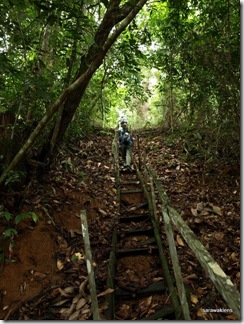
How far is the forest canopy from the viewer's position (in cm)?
404

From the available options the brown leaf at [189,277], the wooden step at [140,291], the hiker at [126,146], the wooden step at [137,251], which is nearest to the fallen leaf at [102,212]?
the wooden step at [137,251]

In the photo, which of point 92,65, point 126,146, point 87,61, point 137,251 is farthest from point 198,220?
point 126,146

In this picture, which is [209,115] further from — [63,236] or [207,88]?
[63,236]

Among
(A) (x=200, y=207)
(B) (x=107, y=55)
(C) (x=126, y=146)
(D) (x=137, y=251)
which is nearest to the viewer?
(D) (x=137, y=251)

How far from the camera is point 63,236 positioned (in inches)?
188

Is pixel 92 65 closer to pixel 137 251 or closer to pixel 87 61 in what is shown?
pixel 87 61

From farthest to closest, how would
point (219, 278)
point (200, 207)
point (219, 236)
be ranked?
point (200, 207), point (219, 236), point (219, 278)

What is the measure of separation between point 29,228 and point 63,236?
0.60 m

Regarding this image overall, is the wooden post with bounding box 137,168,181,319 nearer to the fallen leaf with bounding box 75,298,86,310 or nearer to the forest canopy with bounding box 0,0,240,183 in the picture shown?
the fallen leaf with bounding box 75,298,86,310

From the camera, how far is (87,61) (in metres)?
4.78

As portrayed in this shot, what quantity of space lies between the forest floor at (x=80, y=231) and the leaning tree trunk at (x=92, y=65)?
0.95 m

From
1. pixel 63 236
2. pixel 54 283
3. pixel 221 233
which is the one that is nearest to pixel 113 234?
pixel 63 236

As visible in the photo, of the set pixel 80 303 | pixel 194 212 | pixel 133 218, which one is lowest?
pixel 80 303

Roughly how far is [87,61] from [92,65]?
72 centimetres
